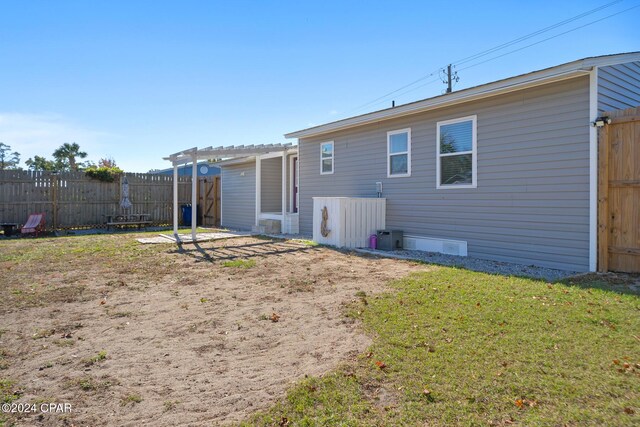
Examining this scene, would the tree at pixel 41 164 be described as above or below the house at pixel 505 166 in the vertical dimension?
above

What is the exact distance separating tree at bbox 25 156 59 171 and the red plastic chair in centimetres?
2614

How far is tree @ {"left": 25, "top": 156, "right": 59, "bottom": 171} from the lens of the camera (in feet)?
115

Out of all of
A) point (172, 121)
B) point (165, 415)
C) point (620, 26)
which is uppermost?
point (620, 26)

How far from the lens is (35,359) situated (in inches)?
116

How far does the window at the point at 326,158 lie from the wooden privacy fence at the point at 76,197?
8260mm

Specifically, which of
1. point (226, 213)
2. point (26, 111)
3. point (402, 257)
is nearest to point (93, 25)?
point (226, 213)

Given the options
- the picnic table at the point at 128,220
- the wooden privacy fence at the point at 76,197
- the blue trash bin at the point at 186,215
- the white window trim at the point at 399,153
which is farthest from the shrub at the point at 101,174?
the white window trim at the point at 399,153

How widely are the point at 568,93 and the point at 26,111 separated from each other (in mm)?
23333

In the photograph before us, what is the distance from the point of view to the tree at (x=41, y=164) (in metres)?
35.1

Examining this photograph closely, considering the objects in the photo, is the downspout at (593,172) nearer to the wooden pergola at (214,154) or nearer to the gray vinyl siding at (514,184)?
the gray vinyl siding at (514,184)

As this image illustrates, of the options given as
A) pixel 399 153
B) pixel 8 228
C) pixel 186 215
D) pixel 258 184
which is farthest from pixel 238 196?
pixel 399 153

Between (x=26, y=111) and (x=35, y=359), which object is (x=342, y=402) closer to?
(x=35, y=359)

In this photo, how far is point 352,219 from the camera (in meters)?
9.14

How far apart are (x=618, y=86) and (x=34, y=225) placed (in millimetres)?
15829
